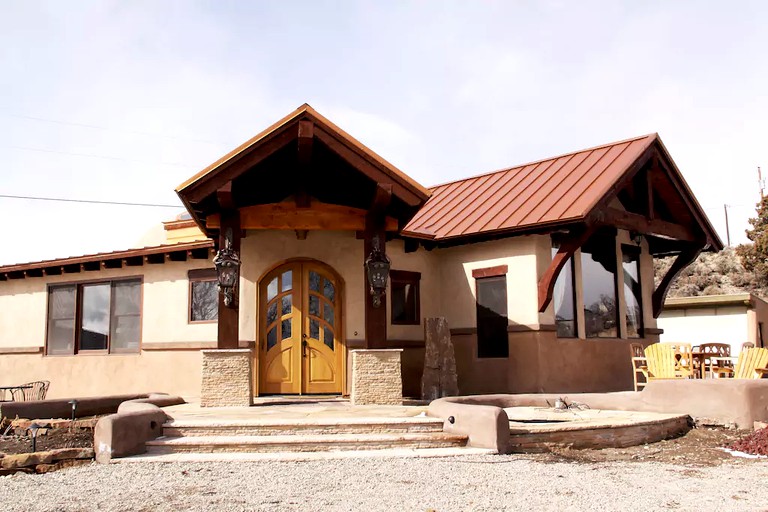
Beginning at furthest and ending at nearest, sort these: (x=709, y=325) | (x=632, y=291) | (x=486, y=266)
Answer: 1. (x=709, y=325)
2. (x=632, y=291)
3. (x=486, y=266)

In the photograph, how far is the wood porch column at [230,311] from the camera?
432 inches

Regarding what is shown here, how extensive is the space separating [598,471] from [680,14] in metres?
7.16

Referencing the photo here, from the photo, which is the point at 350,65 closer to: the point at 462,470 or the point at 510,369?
the point at 510,369

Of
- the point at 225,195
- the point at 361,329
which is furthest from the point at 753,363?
the point at 225,195

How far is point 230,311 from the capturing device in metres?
11.1

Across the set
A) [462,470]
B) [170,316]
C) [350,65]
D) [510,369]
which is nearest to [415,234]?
[510,369]

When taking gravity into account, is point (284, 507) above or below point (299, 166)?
below

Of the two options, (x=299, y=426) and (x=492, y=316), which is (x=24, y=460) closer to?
(x=299, y=426)

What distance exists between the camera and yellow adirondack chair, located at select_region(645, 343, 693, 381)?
12.2 meters

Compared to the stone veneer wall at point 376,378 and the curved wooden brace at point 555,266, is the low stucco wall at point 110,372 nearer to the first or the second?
the stone veneer wall at point 376,378

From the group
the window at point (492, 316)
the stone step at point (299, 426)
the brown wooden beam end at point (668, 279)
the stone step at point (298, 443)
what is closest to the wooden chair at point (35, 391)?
the stone step at point (299, 426)

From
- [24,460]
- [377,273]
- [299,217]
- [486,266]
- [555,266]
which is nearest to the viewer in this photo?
[24,460]

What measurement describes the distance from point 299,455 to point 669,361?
23.9ft

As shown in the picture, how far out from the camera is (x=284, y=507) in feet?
19.2
